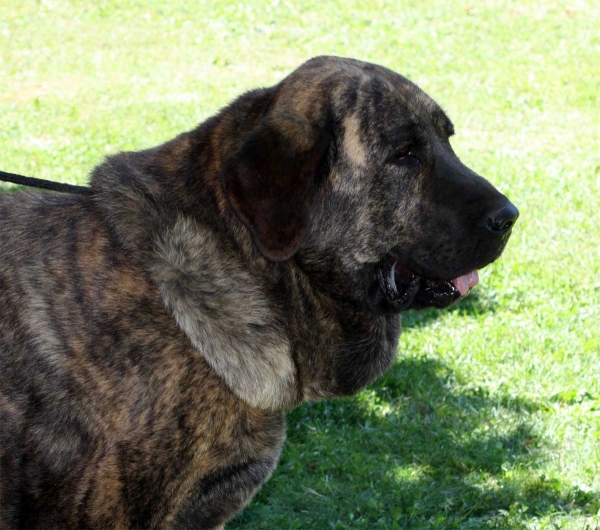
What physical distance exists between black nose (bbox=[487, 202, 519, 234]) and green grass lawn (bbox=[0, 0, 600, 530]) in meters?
1.45

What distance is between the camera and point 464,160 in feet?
31.5

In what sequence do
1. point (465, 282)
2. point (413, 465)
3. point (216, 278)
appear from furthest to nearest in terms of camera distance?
point (413, 465)
point (465, 282)
point (216, 278)

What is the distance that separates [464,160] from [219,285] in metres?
6.93

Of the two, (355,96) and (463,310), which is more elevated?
(355,96)

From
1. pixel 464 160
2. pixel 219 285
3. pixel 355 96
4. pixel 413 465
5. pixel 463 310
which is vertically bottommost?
pixel 413 465

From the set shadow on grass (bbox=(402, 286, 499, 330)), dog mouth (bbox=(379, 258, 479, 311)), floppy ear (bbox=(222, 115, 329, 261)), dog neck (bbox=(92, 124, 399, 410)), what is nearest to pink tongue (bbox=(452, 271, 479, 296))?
dog mouth (bbox=(379, 258, 479, 311))

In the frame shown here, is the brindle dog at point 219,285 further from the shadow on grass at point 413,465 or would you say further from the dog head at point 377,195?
the shadow on grass at point 413,465

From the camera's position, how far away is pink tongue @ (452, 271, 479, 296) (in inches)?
135

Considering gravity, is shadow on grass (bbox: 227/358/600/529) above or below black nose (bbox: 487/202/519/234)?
below

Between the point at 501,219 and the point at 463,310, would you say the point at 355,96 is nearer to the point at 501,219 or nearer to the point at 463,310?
the point at 501,219

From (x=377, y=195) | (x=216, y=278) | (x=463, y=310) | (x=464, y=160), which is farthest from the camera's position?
(x=464, y=160)

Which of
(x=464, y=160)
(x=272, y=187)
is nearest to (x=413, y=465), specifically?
(x=272, y=187)

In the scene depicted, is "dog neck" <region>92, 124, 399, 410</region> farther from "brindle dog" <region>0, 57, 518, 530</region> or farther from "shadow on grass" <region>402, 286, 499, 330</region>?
"shadow on grass" <region>402, 286, 499, 330</region>

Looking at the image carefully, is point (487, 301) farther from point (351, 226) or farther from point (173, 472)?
point (173, 472)
